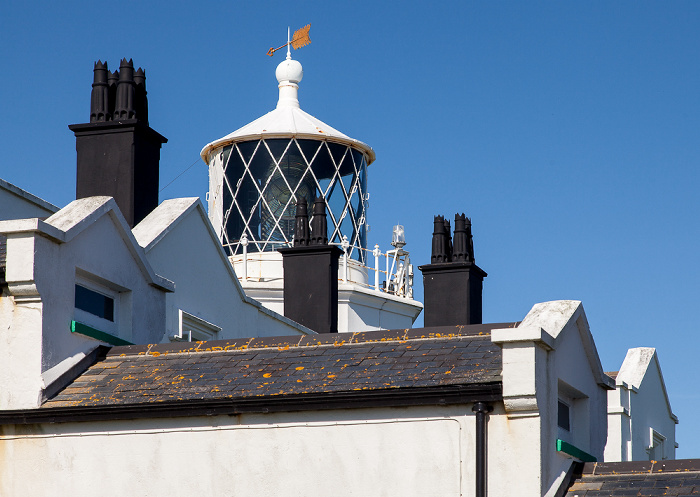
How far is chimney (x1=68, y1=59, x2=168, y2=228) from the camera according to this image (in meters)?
19.2

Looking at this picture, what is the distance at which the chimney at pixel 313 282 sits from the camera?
74.8 feet

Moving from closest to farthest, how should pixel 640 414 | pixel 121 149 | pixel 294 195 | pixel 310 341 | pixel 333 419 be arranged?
pixel 333 419, pixel 310 341, pixel 121 149, pixel 640 414, pixel 294 195

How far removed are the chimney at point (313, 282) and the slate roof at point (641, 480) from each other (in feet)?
33.5

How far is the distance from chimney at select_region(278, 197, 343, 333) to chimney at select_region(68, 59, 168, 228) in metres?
4.01

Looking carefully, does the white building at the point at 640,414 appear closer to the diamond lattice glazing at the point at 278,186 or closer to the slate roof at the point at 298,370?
the slate roof at the point at 298,370

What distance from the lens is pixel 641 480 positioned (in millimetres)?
12547

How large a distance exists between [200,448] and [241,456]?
0.48 metres

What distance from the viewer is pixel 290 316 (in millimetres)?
22984

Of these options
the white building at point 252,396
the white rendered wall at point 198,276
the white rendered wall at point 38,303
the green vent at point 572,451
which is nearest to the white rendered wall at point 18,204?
the white rendered wall at point 198,276

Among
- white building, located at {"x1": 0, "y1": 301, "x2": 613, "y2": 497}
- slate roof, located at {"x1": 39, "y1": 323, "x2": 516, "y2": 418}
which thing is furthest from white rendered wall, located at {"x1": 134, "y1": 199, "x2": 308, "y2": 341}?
white building, located at {"x1": 0, "y1": 301, "x2": 613, "y2": 497}

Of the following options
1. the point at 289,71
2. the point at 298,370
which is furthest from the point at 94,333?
the point at 289,71

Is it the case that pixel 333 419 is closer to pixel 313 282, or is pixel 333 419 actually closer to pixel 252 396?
pixel 252 396

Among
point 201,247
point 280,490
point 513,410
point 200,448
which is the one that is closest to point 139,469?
point 200,448

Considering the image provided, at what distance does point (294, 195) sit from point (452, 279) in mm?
5228
